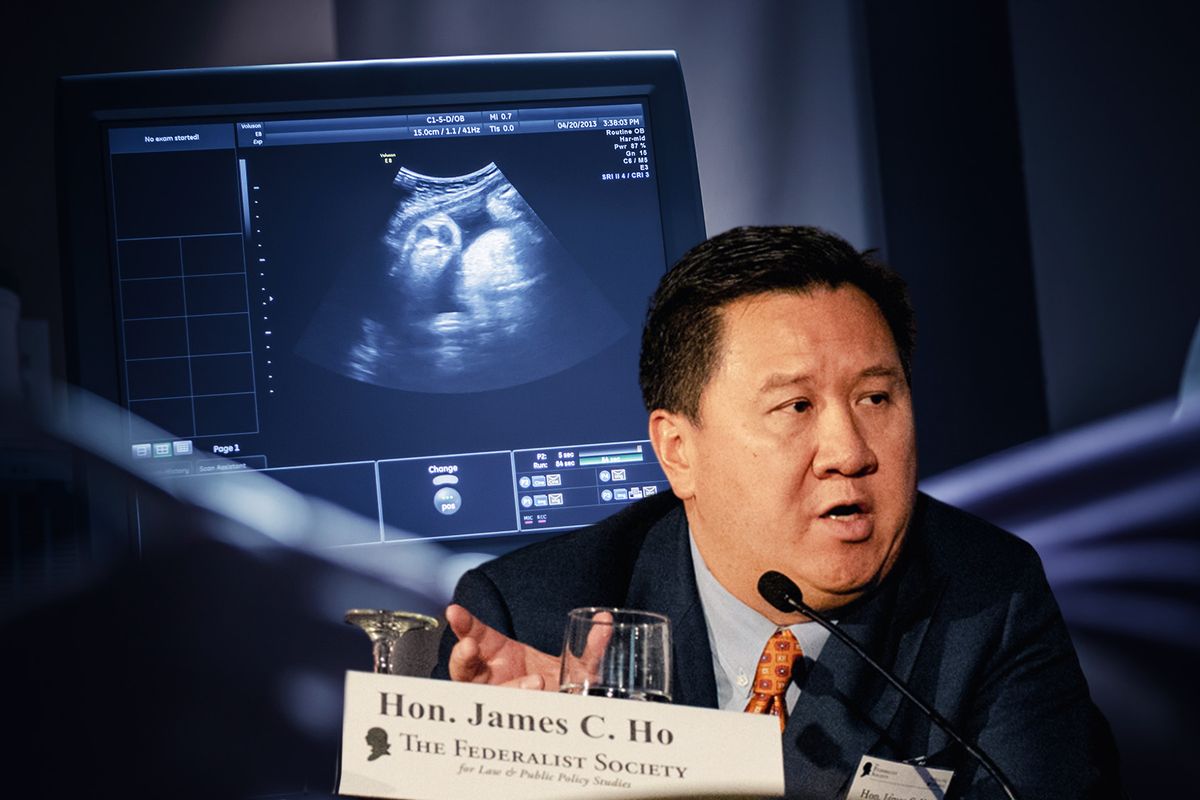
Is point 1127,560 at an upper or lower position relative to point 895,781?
upper

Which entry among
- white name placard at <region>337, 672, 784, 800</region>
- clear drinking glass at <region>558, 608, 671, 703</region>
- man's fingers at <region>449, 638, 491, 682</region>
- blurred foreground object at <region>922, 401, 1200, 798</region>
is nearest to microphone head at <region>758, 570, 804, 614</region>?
clear drinking glass at <region>558, 608, 671, 703</region>

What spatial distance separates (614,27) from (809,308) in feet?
3.00

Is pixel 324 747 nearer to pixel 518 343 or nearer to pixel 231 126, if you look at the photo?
pixel 518 343

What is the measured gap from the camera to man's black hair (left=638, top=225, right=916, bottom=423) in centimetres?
180

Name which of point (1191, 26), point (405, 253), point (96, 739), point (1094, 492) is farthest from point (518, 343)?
point (1191, 26)

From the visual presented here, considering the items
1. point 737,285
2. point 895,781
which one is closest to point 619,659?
point 895,781

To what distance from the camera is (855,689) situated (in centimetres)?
175

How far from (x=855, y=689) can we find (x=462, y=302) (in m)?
0.96

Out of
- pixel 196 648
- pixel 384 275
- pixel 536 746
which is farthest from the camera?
pixel 384 275

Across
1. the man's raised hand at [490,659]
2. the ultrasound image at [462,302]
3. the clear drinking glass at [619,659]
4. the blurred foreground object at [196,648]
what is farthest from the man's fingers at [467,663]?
the ultrasound image at [462,302]

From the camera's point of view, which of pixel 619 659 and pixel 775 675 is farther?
pixel 775 675

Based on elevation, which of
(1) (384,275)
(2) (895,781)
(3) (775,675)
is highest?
(1) (384,275)

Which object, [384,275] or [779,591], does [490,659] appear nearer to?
[779,591]

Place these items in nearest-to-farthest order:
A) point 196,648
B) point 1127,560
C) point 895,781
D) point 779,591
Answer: point 779,591 < point 895,781 < point 196,648 < point 1127,560
